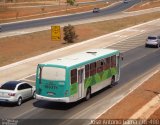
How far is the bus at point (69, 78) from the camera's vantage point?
22609 mm

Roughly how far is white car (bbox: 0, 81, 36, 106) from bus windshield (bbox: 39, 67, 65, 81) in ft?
6.24

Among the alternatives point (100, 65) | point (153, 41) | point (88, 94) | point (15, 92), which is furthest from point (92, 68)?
point (153, 41)

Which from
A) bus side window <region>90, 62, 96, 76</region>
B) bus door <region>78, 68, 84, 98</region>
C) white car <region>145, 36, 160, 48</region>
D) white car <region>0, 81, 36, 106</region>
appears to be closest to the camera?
white car <region>0, 81, 36, 106</region>

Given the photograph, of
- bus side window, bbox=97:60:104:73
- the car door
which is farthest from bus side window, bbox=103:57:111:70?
the car door

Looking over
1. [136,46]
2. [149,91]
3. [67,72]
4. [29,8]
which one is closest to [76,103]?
[67,72]

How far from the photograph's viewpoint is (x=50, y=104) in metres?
24.6

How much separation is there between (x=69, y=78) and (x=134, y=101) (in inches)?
150

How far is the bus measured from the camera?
22.6 metres

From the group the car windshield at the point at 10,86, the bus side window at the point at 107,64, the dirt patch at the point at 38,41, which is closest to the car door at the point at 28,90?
the car windshield at the point at 10,86

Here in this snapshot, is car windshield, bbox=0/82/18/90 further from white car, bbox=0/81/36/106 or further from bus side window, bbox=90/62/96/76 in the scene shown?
bus side window, bbox=90/62/96/76

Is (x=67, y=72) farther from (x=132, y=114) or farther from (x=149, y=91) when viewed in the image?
(x=149, y=91)

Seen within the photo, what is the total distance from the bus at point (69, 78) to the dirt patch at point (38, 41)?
611 inches

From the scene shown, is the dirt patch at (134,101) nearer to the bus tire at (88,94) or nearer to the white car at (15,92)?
the bus tire at (88,94)

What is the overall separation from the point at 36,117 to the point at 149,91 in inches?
316
